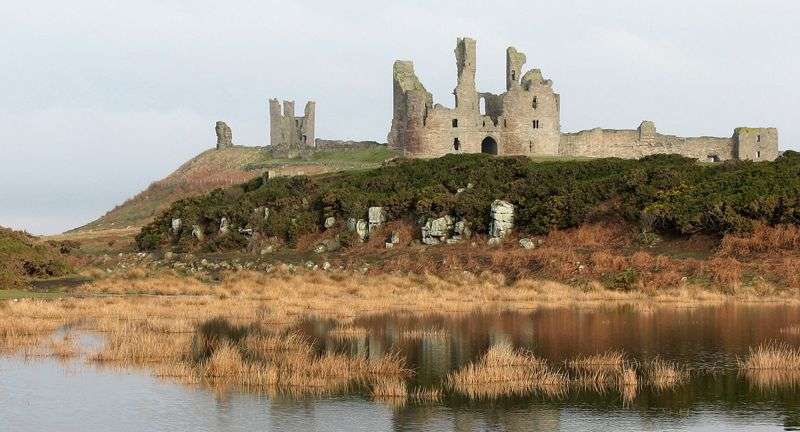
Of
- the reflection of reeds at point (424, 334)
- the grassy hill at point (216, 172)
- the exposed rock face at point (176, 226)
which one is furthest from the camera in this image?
the grassy hill at point (216, 172)

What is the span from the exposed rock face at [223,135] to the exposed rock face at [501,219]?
54.4 m

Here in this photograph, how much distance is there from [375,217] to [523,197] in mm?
7137

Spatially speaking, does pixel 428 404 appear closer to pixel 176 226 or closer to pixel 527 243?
pixel 527 243

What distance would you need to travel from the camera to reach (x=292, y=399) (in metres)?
17.9

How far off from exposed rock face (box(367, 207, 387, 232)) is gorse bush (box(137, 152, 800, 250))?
506mm

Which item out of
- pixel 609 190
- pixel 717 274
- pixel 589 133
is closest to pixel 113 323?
pixel 717 274

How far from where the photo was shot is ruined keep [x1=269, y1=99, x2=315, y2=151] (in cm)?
9938

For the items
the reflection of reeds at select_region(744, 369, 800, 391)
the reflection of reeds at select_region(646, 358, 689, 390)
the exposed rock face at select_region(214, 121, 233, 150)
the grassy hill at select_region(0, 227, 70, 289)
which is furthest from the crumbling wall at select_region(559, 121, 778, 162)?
the reflection of reeds at select_region(646, 358, 689, 390)

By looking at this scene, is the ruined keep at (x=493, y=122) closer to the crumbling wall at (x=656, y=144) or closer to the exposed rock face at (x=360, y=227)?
the crumbling wall at (x=656, y=144)

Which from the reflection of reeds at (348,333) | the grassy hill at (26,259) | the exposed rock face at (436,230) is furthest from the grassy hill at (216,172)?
the reflection of reeds at (348,333)

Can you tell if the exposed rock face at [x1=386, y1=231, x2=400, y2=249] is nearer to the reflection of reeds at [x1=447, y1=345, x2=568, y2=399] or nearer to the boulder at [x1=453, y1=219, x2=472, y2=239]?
the boulder at [x1=453, y1=219, x2=472, y2=239]

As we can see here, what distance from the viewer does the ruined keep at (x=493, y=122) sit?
72.9 meters

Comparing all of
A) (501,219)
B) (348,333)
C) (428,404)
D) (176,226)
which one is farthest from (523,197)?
(428,404)

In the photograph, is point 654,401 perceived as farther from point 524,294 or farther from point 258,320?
point 524,294
